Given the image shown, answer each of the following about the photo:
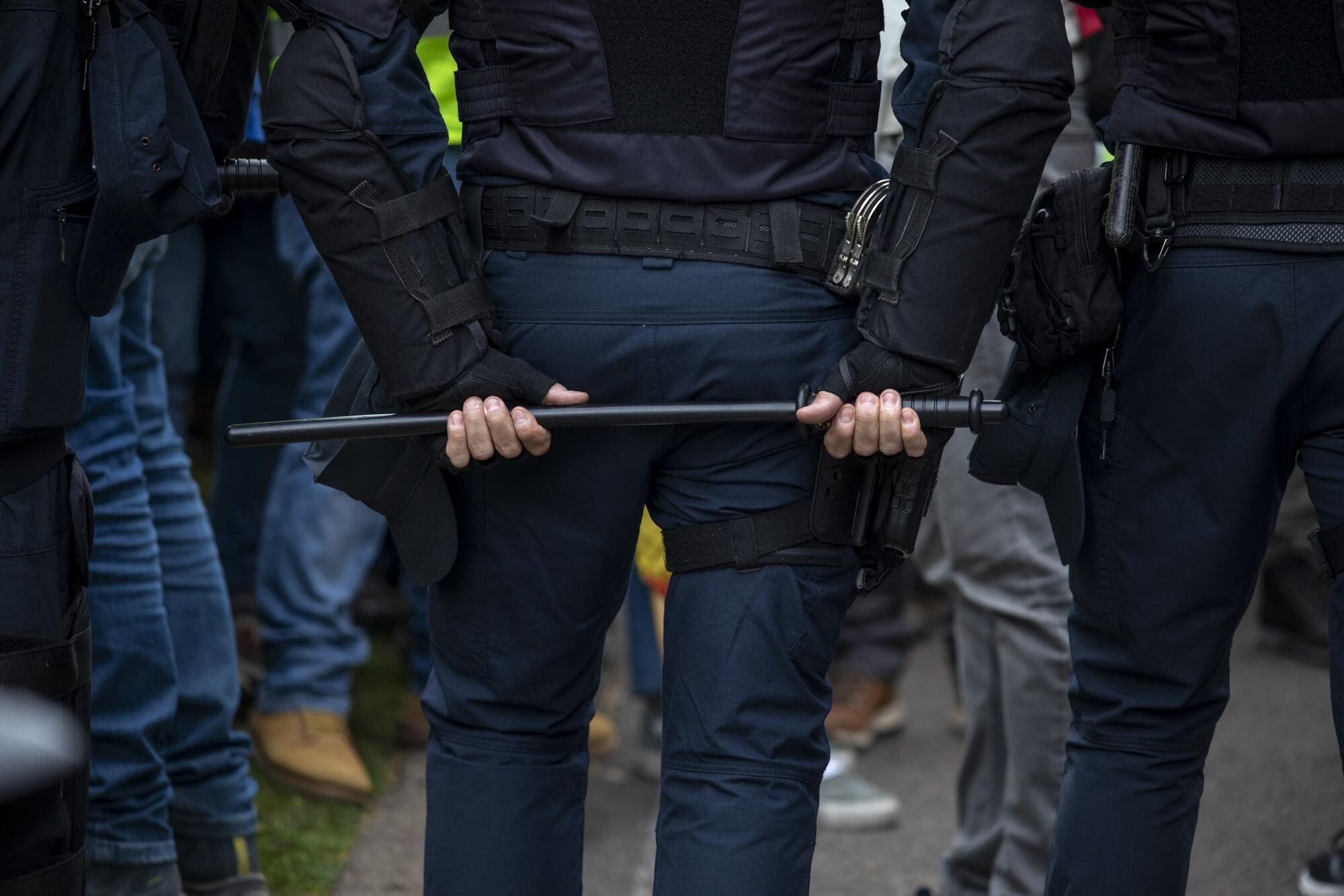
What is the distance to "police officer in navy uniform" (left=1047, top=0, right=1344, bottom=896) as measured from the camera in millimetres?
2055

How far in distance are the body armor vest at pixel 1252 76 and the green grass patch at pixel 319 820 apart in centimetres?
218

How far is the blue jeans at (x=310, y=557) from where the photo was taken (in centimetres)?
381

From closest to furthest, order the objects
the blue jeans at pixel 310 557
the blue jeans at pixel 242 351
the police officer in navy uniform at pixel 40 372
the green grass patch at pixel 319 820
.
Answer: the police officer in navy uniform at pixel 40 372 < the green grass patch at pixel 319 820 < the blue jeans at pixel 310 557 < the blue jeans at pixel 242 351

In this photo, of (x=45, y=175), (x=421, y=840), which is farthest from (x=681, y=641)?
(x=421, y=840)

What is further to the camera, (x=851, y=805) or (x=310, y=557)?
(x=310, y=557)

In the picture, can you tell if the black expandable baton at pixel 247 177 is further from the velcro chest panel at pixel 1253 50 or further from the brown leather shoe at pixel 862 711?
the brown leather shoe at pixel 862 711

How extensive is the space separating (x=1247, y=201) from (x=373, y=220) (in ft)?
3.59

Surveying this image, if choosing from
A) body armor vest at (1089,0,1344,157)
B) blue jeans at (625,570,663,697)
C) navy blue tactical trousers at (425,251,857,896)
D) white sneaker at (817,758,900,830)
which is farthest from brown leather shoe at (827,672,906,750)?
body armor vest at (1089,0,1344,157)

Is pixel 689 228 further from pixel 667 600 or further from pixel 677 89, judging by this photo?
pixel 667 600

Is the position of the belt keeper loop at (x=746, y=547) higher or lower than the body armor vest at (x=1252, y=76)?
lower

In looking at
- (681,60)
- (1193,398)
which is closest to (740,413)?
(681,60)

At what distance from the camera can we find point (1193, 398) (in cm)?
215

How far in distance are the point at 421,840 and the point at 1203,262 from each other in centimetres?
216

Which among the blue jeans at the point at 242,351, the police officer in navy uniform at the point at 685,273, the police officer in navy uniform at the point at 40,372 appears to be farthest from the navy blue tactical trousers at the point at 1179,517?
the blue jeans at the point at 242,351
